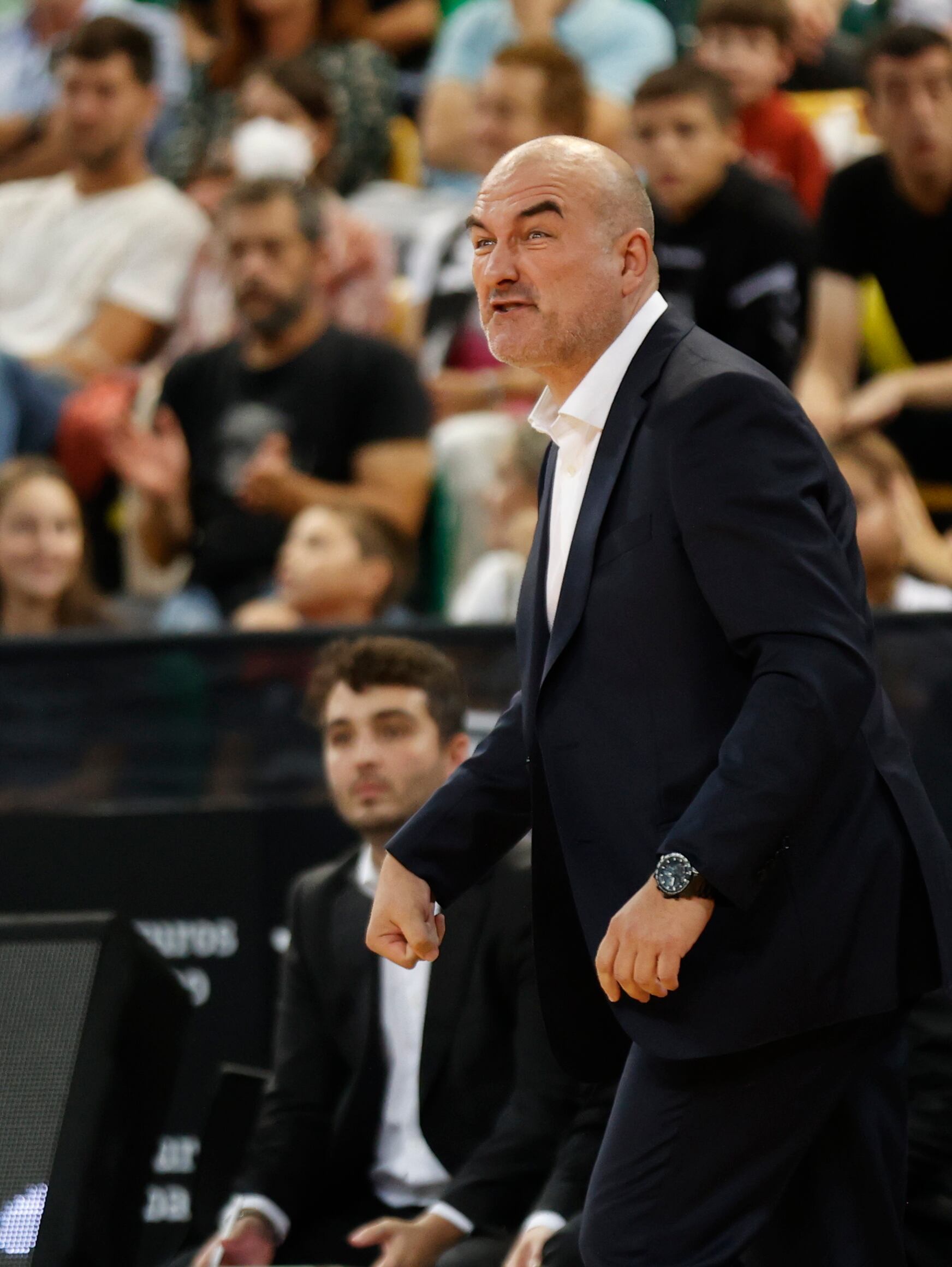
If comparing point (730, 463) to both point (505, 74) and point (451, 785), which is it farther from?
point (505, 74)

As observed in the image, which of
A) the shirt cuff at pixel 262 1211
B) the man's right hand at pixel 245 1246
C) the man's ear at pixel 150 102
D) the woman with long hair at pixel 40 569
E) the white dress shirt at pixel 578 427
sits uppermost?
the man's ear at pixel 150 102

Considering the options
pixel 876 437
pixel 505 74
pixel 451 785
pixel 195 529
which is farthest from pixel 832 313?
pixel 451 785

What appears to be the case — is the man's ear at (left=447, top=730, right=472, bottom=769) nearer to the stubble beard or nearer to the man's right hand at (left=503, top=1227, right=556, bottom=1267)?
the man's right hand at (left=503, top=1227, right=556, bottom=1267)

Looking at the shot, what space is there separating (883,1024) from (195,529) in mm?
3725

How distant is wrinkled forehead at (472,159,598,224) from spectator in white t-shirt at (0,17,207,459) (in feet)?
13.4

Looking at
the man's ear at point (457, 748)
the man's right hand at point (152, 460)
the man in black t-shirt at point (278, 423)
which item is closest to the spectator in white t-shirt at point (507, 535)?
the man in black t-shirt at point (278, 423)

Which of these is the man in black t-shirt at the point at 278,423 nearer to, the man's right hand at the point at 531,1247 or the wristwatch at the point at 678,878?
the man's right hand at the point at 531,1247

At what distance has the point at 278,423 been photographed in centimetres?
550

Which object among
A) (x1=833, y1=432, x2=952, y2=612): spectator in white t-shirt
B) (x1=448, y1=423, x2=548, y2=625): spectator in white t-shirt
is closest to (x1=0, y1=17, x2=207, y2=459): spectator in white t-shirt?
(x1=448, y1=423, x2=548, y2=625): spectator in white t-shirt

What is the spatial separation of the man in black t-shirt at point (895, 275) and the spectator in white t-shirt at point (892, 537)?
1.21 ft

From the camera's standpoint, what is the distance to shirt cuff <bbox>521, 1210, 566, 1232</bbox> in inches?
114

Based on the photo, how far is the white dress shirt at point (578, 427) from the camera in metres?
2.21

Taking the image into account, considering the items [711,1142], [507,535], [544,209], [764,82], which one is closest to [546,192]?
[544,209]

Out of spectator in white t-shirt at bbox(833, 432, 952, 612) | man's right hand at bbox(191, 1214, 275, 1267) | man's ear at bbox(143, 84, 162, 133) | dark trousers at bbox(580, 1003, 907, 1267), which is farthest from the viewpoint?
man's ear at bbox(143, 84, 162, 133)
